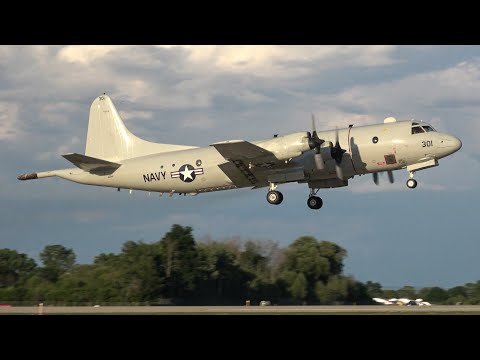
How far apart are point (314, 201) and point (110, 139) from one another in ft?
35.6

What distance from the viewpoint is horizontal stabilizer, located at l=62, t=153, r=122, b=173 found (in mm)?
33806

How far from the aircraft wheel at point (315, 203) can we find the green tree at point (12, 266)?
35.5 meters

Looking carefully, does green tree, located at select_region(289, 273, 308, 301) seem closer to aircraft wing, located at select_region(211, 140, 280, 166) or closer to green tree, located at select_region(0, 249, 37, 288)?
aircraft wing, located at select_region(211, 140, 280, 166)

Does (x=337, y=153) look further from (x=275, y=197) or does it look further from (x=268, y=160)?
(x=275, y=197)

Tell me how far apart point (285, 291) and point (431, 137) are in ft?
71.6

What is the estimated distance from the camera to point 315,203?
3419cm

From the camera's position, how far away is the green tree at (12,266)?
63.3 meters

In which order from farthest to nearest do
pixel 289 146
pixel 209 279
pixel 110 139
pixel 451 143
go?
pixel 209 279 → pixel 110 139 → pixel 289 146 → pixel 451 143

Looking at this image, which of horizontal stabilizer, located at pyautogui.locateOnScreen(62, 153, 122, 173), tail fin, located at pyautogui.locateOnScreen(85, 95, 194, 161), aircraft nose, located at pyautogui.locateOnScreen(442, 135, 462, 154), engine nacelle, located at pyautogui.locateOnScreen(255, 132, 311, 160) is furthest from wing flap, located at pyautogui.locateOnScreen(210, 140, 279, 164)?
aircraft nose, located at pyautogui.locateOnScreen(442, 135, 462, 154)

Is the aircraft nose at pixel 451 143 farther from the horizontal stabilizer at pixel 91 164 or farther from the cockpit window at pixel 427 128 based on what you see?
the horizontal stabilizer at pixel 91 164

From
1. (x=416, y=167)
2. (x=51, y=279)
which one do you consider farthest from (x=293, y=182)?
(x=51, y=279)

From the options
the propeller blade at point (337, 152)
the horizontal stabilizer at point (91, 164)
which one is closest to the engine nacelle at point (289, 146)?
the propeller blade at point (337, 152)

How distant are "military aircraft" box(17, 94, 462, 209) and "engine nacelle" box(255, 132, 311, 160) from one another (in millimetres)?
42

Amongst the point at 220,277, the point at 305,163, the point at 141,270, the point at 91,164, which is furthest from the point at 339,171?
the point at 141,270
